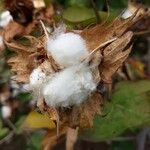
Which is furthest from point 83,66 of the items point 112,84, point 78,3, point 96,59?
point 78,3

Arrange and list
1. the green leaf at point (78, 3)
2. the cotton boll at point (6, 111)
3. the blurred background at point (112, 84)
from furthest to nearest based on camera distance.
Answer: the cotton boll at point (6, 111) → the green leaf at point (78, 3) → the blurred background at point (112, 84)

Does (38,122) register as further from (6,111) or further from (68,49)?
(68,49)

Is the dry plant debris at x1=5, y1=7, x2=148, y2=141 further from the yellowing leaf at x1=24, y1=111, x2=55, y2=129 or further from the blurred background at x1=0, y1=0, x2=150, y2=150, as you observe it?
the yellowing leaf at x1=24, y1=111, x2=55, y2=129

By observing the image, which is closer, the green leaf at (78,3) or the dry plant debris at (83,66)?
the dry plant debris at (83,66)

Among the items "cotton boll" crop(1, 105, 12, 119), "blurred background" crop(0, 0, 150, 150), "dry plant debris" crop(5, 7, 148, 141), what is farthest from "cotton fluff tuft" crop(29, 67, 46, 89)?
"cotton boll" crop(1, 105, 12, 119)

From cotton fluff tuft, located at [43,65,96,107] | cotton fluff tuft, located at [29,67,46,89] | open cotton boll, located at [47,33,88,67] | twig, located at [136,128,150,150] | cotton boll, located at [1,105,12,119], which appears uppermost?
open cotton boll, located at [47,33,88,67]

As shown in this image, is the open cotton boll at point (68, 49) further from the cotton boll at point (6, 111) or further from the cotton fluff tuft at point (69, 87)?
Answer: the cotton boll at point (6, 111)

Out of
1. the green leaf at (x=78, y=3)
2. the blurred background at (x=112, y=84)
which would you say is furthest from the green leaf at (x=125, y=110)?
the green leaf at (x=78, y=3)
